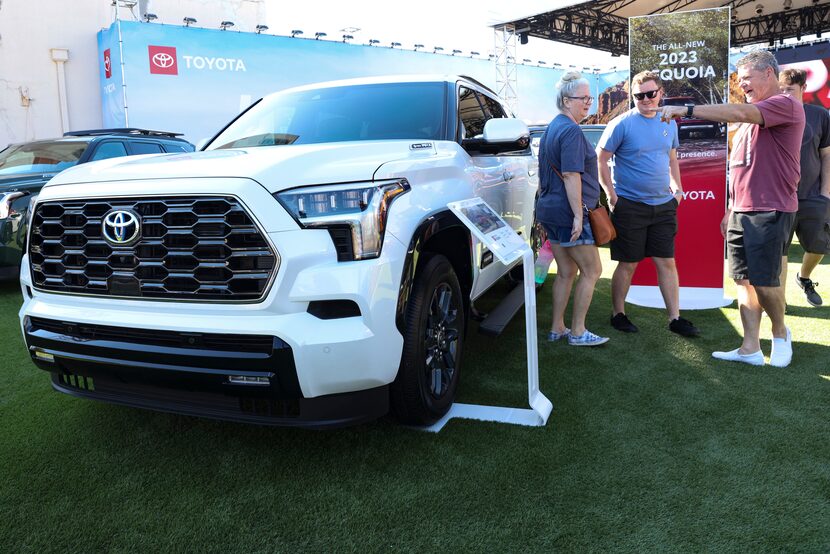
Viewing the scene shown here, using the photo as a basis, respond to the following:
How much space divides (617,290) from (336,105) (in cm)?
265

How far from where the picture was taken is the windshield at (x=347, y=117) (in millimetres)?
3330

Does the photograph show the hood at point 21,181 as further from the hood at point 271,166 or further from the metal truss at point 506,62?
the metal truss at point 506,62

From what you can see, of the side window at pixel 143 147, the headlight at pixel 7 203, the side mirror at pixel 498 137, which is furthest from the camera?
the side window at pixel 143 147

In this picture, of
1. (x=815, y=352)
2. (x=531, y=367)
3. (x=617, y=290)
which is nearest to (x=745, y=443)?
(x=531, y=367)

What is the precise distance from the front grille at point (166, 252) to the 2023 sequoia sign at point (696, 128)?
14.0 feet

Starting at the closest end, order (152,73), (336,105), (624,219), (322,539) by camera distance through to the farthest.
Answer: (322,539), (336,105), (624,219), (152,73)

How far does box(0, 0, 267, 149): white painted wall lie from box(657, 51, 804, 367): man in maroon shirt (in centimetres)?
1541

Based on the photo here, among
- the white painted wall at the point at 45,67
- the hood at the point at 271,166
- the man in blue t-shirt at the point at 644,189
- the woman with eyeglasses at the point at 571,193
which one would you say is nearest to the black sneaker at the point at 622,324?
the man in blue t-shirt at the point at 644,189

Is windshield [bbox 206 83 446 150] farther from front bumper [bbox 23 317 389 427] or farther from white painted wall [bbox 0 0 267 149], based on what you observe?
white painted wall [bbox 0 0 267 149]

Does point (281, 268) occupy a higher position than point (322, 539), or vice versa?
point (281, 268)

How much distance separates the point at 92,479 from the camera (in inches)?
99.0

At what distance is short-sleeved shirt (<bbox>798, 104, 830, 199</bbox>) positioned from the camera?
4.69m

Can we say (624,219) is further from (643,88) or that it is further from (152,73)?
(152,73)

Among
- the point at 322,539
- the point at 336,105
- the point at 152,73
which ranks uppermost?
the point at 152,73
